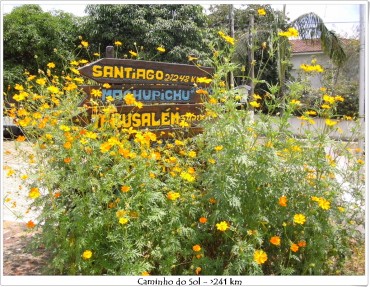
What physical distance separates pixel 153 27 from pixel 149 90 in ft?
24.3

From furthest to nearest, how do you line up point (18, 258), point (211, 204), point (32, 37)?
point (32, 37)
point (18, 258)
point (211, 204)

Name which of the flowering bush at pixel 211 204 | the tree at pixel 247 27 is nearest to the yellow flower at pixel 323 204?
the flowering bush at pixel 211 204

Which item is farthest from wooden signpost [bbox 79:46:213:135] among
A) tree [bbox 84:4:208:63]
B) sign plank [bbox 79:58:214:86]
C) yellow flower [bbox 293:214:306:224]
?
tree [bbox 84:4:208:63]

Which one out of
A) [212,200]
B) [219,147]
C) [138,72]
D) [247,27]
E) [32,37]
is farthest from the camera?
[247,27]

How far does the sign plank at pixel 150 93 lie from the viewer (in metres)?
3.33

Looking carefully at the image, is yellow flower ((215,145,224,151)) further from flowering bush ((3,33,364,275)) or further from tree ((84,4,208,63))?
tree ((84,4,208,63))

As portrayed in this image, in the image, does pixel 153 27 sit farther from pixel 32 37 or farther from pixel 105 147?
pixel 105 147

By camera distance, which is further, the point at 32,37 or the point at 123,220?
the point at 32,37

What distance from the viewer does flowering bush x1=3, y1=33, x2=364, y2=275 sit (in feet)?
7.71

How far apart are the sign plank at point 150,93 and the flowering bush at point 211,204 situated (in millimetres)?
765

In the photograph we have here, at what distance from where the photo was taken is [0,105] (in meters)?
2.57

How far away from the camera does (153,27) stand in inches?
420

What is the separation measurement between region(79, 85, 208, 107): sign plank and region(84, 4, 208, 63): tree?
21.1 feet

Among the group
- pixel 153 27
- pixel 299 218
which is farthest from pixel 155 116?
pixel 153 27
